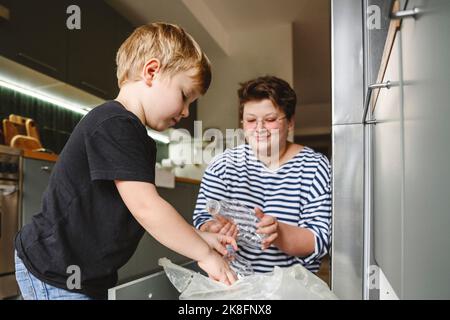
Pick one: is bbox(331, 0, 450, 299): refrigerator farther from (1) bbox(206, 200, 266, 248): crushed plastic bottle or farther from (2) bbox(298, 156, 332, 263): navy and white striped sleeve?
(1) bbox(206, 200, 266, 248): crushed plastic bottle

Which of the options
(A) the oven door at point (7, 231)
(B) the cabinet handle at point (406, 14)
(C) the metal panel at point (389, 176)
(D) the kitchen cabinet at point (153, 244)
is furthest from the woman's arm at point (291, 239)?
(A) the oven door at point (7, 231)

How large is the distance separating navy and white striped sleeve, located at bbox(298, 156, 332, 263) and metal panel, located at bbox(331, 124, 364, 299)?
0.03 meters

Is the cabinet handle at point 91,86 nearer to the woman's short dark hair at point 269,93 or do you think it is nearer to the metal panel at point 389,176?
the woman's short dark hair at point 269,93

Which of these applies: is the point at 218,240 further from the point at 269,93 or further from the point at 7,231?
the point at 7,231

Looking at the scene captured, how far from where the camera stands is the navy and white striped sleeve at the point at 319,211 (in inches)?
27.5

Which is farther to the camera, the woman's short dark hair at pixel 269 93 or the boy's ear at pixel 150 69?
the woman's short dark hair at pixel 269 93

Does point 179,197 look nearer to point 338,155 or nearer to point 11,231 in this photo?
point 11,231

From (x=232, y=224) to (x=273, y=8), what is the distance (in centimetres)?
52

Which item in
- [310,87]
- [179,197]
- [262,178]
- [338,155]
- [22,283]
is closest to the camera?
[22,283]

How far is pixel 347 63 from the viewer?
0.65m

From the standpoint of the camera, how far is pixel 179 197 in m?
1.62

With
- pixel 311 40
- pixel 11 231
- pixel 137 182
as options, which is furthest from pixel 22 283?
pixel 311 40

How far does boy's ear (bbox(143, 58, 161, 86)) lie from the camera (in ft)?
1.85

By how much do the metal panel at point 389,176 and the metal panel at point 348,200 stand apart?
3 cm
